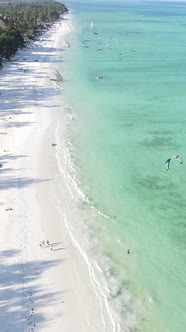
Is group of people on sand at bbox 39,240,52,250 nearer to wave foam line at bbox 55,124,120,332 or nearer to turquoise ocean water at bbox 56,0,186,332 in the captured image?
wave foam line at bbox 55,124,120,332

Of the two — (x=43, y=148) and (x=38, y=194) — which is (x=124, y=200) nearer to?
(x=38, y=194)

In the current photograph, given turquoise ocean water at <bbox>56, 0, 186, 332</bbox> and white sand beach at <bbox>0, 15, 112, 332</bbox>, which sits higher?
white sand beach at <bbox>0, 15, 112, 332</bbox>

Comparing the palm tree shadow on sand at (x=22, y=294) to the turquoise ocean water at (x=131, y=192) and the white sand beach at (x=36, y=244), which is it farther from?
the turquoise ocean water at (x=131, y=192)

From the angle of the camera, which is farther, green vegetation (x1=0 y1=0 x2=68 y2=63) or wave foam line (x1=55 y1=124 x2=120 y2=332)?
green vegetation (x1=0 y1=0 x2=68 y2=63)

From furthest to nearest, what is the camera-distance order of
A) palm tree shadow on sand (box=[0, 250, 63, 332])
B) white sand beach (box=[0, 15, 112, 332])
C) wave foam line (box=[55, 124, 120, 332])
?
wave foam line (box=[55, 124, 120, 332]) → white sand beach (box=[0, 15, 112, 332]) → palm tree shadow on sand (box=[0, 250, 63, 332])

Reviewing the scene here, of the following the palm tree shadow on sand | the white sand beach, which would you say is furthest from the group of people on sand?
the palm tree shadow on sand

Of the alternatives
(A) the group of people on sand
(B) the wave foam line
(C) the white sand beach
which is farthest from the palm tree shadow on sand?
(B) the wave foam line

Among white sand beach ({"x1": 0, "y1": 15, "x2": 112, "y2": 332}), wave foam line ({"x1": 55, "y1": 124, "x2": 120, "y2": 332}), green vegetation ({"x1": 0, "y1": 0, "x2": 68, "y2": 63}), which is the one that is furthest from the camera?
green vegetation ({"x1": 0, "y1": 0, "x2": 68, "y2": 63})

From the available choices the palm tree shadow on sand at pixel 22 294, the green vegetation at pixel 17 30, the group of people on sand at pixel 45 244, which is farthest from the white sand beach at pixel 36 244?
the green vegetation at pixel 17 30
